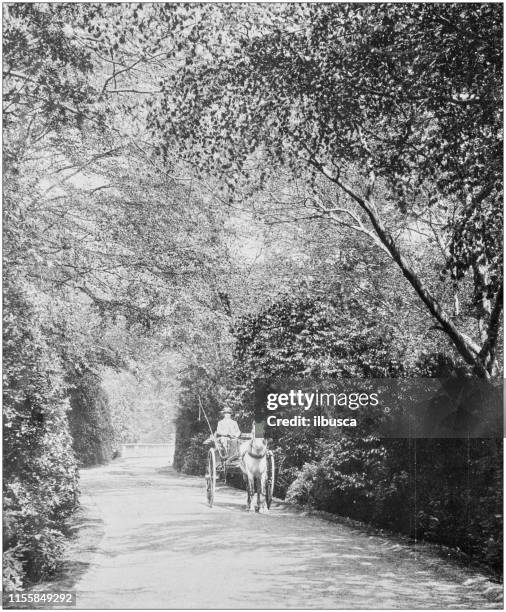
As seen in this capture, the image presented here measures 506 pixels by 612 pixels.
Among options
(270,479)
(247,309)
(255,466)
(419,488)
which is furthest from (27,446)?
(419,488)

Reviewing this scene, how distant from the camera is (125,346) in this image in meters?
8.65

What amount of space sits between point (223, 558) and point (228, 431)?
58.4 inches

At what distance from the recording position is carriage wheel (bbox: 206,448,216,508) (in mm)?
7660

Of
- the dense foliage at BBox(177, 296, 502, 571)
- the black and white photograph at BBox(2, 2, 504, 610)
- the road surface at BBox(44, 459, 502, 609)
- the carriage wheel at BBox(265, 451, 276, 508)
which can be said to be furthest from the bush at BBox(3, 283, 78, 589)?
the carriage wheel at BBox(265, 451, 276, 508)

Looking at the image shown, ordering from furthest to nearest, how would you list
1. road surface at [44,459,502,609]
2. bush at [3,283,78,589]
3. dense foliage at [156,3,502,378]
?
dense foliage at [156,3,502,378]
bush at [3,283,78,589]
road surface at [44,459,502,609]

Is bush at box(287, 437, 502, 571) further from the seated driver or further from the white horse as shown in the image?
the seated driver

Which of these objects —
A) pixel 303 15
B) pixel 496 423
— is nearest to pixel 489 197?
pixel 496 423

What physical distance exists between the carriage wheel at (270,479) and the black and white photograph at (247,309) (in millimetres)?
38

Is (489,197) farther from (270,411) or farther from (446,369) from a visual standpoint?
(270,411)

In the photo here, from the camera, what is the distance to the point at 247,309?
847 centimetres

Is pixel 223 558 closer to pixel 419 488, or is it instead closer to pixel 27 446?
pixel 27 446

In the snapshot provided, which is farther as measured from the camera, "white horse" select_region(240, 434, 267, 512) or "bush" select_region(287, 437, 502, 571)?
→ "white horse" select_region(240, 434, 267, 512)

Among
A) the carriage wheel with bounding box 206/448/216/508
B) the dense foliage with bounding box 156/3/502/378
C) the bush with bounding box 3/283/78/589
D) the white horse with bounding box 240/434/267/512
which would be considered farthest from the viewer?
the white horse with bounding box 240/434/267/512

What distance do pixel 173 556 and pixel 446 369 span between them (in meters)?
3.63
